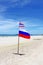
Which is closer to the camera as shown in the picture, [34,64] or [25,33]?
[34,64]

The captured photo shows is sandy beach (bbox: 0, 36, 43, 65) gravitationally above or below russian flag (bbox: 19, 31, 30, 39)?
below

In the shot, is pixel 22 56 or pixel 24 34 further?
pixel 24 34

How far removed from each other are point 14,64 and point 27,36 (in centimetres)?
386

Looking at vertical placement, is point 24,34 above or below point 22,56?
above

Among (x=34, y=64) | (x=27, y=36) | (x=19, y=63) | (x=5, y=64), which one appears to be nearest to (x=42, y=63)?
(x=34, y=64)

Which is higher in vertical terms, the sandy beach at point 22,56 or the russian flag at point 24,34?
the russian flag at point 24,34

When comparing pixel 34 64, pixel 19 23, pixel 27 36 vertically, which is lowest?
pixel 34 64

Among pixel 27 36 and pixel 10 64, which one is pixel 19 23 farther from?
pixel 10 64

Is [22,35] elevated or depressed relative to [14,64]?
elevated

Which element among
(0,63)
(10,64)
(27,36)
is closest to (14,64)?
(10,64)

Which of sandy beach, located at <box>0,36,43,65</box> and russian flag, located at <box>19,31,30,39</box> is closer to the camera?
sandy beach, located at <box>0,36,43,65</box>

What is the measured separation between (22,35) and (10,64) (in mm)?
3952

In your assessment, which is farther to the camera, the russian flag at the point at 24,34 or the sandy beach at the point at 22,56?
the russian flag at the point at 24,34

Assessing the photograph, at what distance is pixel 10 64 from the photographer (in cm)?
945
